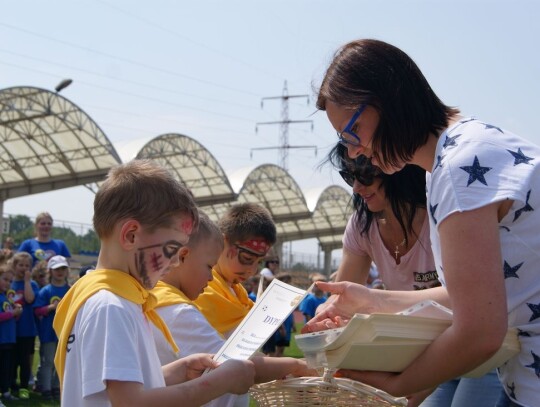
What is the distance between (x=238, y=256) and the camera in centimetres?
446

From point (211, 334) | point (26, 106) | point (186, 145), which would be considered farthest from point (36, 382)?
point (186, 145)

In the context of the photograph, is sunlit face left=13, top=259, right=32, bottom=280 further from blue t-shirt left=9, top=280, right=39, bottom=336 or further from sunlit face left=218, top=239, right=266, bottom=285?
sunlit face left=218, top=239, right=266, bottom=285

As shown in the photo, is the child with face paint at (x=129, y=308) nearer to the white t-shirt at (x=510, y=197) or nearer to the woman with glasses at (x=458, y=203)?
the woman with glasses at (x=458, y=203)

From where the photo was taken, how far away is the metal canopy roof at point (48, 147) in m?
27.4

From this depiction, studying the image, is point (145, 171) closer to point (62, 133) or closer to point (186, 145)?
point (62, 133)

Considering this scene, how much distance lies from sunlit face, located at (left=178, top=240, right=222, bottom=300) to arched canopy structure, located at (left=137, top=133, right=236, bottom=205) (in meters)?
30.7

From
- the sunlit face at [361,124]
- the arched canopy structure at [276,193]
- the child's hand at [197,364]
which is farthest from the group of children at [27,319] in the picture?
the arched canopy structure at [276,193]

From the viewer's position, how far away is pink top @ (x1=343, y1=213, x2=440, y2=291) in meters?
3.77

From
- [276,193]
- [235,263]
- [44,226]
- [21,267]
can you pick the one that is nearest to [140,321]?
[235,263]

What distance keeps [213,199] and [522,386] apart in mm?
36817

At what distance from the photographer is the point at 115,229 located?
2.74 m

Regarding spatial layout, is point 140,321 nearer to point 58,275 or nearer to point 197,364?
point 197,364

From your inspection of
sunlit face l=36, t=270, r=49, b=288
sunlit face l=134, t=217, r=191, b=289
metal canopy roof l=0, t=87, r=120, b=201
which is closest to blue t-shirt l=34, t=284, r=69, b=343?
sunlit face l=36, t=270, r=49, b=288

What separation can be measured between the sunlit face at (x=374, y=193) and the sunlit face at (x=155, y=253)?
45.5 inches
